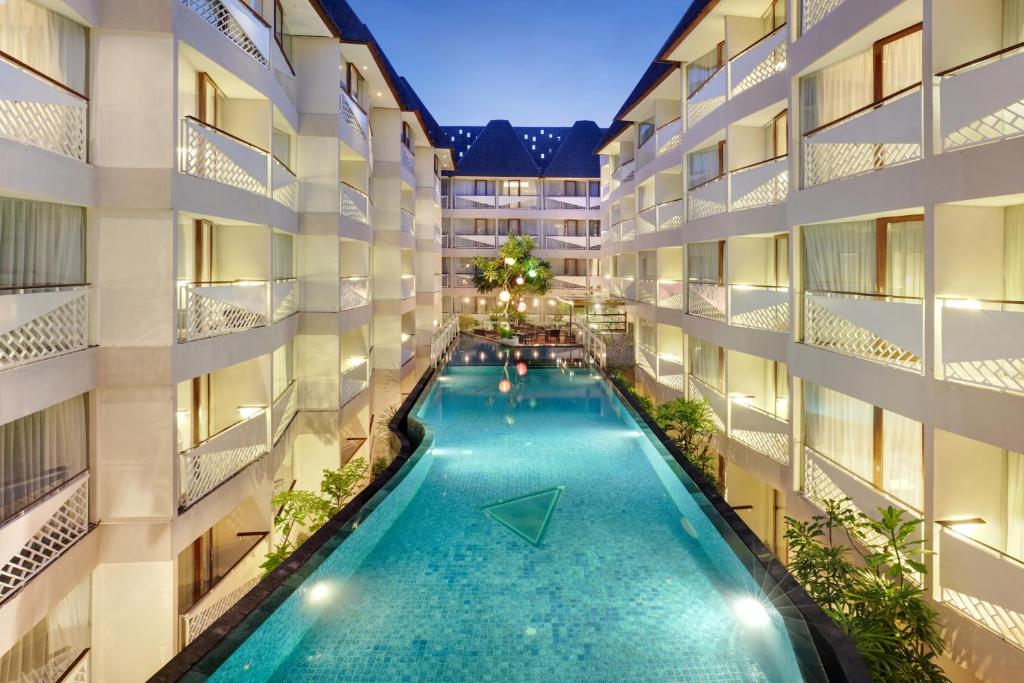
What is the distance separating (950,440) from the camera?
26.1 feet

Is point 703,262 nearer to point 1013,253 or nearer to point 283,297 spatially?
point 1013,253

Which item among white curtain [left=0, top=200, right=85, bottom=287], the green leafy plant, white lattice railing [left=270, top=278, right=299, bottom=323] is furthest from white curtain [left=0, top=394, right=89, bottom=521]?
the green leafy plant

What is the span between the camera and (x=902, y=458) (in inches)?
378

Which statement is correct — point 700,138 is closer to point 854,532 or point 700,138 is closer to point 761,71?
point 761,71

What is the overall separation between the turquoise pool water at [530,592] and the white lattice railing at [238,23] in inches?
299

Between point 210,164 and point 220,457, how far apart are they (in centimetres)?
458

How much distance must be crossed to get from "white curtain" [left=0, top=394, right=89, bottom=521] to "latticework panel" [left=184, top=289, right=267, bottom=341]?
1737mm

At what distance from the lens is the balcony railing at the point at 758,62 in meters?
13.6

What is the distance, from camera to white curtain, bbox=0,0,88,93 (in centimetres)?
731

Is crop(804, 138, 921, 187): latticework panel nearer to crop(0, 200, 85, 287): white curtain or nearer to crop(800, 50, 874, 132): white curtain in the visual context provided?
crop(800, 50, 874, 132): white curtain

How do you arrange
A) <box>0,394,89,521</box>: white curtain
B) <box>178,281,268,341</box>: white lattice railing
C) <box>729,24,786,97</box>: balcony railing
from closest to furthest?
<box>0,394,89,521</box>: white curtain < <box>178,281,268,341</box>: white lattice railing < <box>729,24,786,97</box>: balcony railing

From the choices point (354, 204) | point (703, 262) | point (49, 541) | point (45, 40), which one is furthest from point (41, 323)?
point (703, 262)

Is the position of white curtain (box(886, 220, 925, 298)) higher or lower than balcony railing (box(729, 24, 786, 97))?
lower

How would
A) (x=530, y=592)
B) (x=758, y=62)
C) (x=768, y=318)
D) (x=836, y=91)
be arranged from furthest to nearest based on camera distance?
(x=758, y=62)
(x=768, y=318)
(x=836, y=91)
(x=530, y=592)
